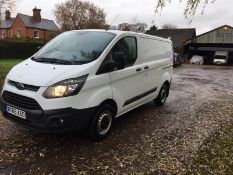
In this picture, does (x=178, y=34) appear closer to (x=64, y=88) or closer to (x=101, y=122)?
(x=101, y=122)

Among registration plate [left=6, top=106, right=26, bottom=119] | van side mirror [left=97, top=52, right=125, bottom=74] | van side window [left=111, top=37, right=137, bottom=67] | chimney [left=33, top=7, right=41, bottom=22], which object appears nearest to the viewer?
registration plate [left=6, top=106, right=26, bottom=119]

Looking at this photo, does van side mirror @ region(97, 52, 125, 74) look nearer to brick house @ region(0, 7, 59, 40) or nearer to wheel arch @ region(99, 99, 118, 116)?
wheel arch @ region(99, 99, 118, 116)

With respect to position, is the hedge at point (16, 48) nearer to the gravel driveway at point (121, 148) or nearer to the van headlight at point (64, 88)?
the gravel driveway at point (121, 148)

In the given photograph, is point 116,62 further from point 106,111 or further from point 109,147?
point 109,147

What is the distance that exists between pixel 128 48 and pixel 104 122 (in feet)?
5.63

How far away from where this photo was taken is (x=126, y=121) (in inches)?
276

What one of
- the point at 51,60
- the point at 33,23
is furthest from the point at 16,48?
the point at 51,60

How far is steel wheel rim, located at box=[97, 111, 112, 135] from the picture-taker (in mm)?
5463

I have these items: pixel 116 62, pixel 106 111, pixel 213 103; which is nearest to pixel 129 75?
pixel 116 62

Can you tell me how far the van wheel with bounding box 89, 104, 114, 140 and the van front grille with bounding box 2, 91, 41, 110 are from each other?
3.52 ft

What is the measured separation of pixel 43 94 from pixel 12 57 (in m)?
28.1

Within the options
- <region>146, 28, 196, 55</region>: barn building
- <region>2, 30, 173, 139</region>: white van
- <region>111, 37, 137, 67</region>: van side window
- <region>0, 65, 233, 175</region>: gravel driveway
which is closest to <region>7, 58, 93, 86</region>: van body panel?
<region>2, 30, 173, 139</region>: white van

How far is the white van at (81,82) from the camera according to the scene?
4736mm

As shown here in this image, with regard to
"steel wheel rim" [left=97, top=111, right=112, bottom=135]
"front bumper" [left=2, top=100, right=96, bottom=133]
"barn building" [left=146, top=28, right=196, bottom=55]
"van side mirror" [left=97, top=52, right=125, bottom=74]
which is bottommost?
"steel wheel rim" [left=97, top=111, right=112, bottom=135]
